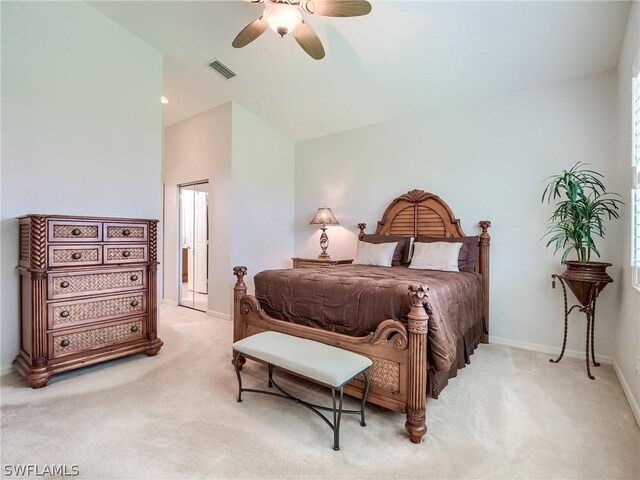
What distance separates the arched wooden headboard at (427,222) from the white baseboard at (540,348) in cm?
15

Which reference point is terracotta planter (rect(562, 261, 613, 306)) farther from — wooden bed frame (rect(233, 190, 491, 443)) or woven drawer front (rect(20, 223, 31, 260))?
woven drawer front (rect(20, 223, 31, 260))

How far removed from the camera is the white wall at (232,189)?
4512 millimetres

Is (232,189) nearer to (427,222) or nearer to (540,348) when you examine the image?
(427,222)

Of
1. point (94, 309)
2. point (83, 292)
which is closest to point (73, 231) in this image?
point (83, 292)

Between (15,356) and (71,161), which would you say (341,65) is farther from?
(15,356)

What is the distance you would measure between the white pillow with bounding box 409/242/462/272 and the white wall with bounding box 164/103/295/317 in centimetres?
241

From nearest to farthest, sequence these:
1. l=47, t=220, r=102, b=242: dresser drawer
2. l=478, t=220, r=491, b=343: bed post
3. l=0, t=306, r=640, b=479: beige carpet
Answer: l=0, t=306, r=640, b=479: beige carpet, l=47, t=220, r=102, b=242: dresser drawer, l=478, t=220, r=491, b=343: bed post

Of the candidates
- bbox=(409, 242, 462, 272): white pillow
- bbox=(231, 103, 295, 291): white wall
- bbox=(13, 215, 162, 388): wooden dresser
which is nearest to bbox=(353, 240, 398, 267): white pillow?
bbox=(409, 242, 462, 272): white pillow

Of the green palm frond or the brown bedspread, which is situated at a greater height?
the green palm frond

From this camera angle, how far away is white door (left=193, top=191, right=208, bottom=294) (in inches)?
198

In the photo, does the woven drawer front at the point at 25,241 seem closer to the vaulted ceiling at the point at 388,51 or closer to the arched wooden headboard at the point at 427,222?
the vaulted ceiling at the point at 388,51

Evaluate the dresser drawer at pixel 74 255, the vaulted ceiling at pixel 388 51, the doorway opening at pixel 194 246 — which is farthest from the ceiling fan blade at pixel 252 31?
the doorway opening at pixel 194 246

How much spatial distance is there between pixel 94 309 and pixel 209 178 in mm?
2545

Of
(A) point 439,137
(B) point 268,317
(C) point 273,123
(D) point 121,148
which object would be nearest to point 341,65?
(A) point 439,137
